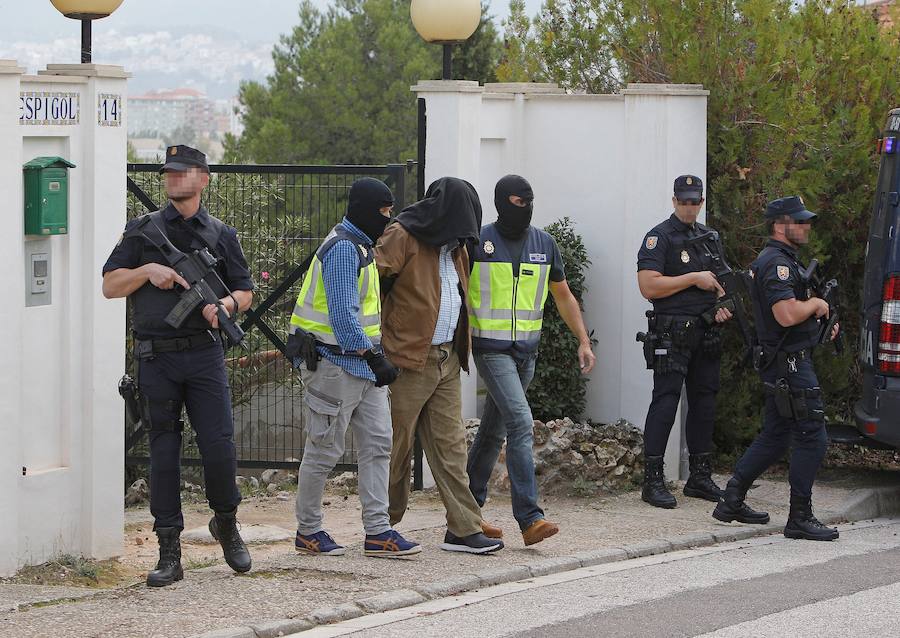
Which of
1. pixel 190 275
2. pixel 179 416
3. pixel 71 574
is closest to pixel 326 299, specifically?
pixel 190 275

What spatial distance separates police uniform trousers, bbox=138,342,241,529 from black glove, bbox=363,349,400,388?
2.20 feet

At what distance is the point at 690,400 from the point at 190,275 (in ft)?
13.0

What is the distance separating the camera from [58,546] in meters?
7.36

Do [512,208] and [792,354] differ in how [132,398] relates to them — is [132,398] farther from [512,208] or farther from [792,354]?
[792,354]

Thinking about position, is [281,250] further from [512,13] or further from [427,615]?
[427,615]

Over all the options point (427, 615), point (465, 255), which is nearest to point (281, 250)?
point (465, 255)

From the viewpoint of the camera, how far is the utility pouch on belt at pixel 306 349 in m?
7.02

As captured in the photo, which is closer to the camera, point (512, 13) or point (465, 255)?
point (465, 255)

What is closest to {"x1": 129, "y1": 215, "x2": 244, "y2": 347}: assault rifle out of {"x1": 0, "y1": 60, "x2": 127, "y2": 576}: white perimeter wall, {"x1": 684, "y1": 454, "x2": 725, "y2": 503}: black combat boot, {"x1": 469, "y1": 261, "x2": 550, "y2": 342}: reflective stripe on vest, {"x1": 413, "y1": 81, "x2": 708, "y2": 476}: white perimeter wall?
{"x1": 0, "y1": 60, "x2": 127, "y2": 576}: white perimeter wall

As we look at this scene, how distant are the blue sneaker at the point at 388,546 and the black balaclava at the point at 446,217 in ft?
4.78

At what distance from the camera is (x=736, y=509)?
8.52 metres

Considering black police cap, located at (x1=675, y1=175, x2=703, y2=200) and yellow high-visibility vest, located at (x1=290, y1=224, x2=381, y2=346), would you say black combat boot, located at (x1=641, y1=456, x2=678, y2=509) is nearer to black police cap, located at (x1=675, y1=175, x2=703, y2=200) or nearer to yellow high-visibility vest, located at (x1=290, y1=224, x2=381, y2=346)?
black police cap, located at (x1=675, y1=175, x2=703, y2=200)

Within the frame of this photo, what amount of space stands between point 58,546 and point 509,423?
234 centimetres

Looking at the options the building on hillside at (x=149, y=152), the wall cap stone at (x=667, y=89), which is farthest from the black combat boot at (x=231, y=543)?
the wall cap stone at (x=667, y=89)
